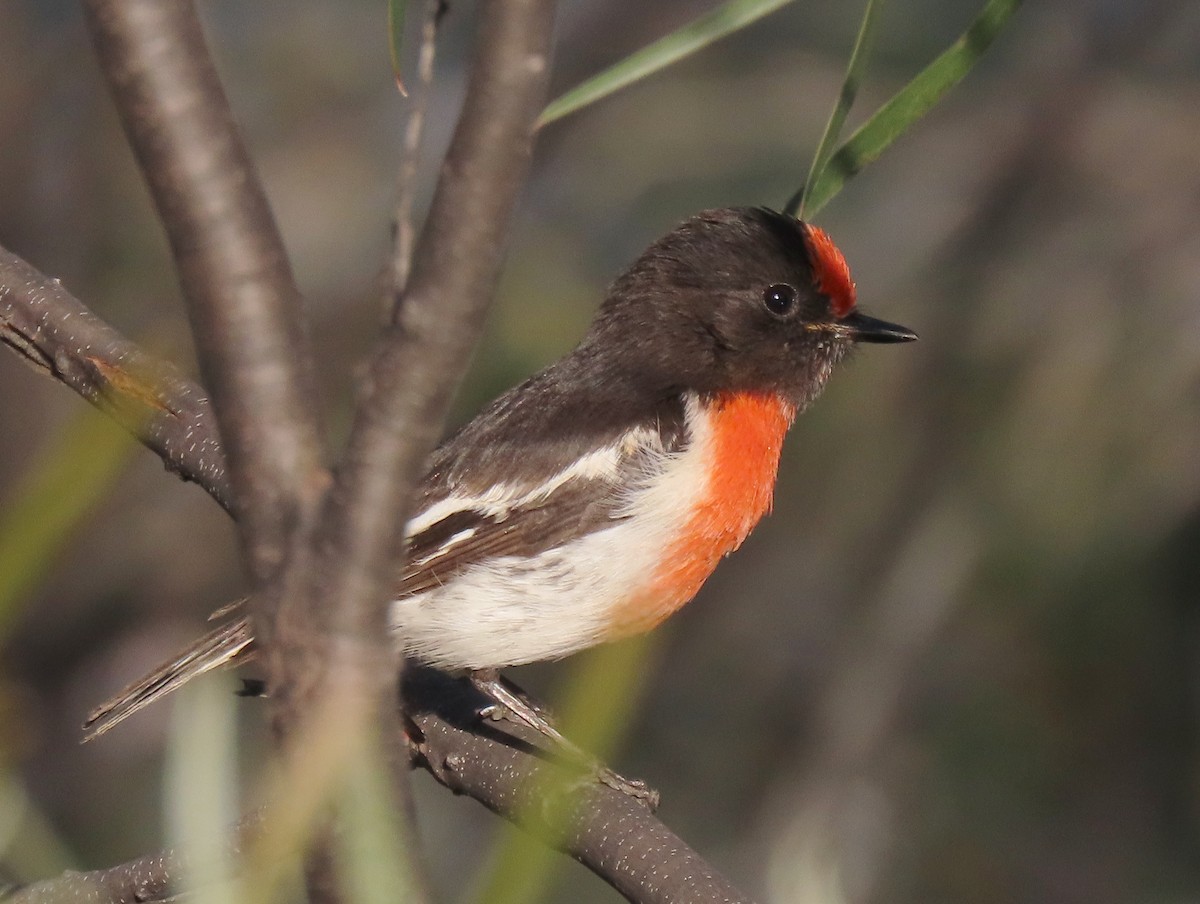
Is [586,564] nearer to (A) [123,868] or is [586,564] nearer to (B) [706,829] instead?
(A) [123,868]

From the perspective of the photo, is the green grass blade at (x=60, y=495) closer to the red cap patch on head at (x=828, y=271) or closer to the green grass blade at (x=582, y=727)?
the green grass blade at (x=582, y=727)

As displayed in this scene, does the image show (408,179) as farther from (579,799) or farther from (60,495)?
(579,799)

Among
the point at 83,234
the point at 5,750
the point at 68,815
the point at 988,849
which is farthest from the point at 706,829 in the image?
the point at 5,750

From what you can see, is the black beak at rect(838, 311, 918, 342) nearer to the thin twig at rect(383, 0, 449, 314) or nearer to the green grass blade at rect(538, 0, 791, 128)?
the green grass blade at rect(538, 0, 791, 128)

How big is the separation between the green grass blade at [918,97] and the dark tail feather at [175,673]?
1.64 meters

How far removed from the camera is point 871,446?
19.9 ft

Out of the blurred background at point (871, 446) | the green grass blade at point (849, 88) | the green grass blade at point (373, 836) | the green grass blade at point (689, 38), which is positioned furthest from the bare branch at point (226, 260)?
the blurred background at point (871, 446)

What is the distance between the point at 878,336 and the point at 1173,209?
2.07 meters

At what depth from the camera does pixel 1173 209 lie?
18.9ft

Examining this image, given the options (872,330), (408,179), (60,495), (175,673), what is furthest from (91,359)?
(60,495)

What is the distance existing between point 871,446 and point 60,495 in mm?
5100

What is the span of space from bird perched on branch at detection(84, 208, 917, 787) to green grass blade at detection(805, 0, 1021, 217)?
3.83 ft

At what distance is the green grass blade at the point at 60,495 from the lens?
3.72 feet

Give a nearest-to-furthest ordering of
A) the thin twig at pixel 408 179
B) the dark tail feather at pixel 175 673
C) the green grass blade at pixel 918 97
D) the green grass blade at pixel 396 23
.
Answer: the thin twig at pixel 408 179 → the green grass blade at pixel 396 23 → the green grass blade at pixel 918 97 → the dark tail feather at pixel 175 673
